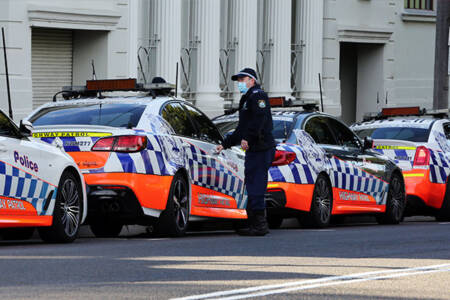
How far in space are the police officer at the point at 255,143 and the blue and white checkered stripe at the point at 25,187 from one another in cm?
258

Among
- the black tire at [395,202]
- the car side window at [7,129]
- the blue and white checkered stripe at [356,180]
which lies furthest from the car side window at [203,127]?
the black tire at [395,202]

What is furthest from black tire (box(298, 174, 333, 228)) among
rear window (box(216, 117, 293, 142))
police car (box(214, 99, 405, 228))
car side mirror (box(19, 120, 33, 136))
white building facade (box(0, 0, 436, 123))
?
white building facade (box(0, 0, 436, 123))

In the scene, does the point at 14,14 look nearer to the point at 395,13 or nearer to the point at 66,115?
the point at 66,115

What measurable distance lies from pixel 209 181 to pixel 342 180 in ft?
10.00

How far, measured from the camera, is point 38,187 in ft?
36.9

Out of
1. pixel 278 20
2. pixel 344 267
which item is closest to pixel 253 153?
pixel 344 267

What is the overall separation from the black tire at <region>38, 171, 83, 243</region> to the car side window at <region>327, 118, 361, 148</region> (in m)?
5.31

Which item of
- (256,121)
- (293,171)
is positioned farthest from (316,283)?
(293,171)

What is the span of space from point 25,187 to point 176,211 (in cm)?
192

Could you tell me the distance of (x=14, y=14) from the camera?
875 inches

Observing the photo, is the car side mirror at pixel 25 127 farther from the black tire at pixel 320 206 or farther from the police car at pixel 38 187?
the black tire at pixel 320 206

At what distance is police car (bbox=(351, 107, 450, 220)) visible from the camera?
17609 millimetres

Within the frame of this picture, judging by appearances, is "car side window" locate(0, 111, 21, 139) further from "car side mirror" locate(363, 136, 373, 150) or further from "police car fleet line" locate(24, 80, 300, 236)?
"car side mirror" locate(363, 136, 373, 150)

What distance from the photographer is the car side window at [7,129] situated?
1113cm
